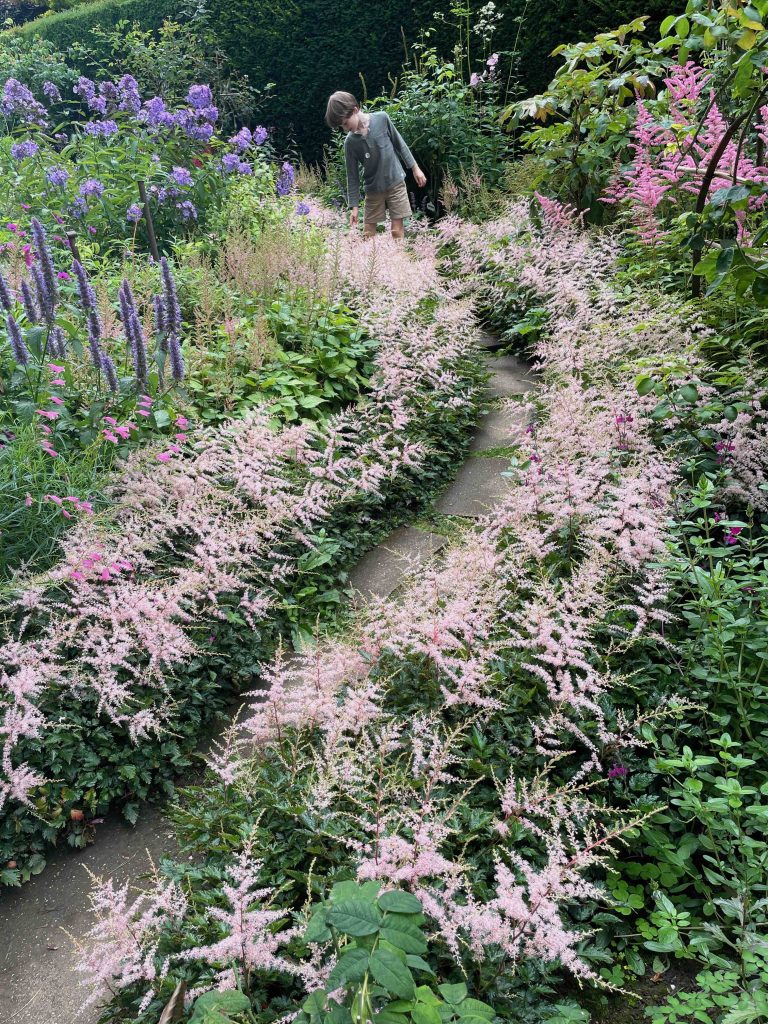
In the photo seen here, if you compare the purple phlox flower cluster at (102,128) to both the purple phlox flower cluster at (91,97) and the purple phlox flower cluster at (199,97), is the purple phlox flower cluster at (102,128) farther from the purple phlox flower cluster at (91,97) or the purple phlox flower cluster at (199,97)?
the purple phlox flower cluster at (199,97)

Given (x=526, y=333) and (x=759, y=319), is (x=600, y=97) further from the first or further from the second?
(x=759, y=319)

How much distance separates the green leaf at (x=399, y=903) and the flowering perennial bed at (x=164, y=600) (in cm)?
125

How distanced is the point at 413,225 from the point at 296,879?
24.0 feet

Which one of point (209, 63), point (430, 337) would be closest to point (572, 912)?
point (430, 337)

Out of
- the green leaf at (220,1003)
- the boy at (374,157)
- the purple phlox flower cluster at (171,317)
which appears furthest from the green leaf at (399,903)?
the boy at (374,157)

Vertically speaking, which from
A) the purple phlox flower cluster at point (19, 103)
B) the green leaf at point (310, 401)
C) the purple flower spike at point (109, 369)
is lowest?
the green leaf at point (310, 401)

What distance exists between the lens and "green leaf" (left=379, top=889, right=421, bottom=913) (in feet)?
4.06

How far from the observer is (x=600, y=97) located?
16.9 feet

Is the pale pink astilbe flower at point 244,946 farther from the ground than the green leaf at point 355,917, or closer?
closer

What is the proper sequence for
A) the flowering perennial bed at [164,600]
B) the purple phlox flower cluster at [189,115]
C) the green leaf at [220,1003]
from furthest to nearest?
1. the purple phlox flower cluster at [189,115]
2. the flowering perennial bed at [164,600]
3. the green leaf at [220,1003]

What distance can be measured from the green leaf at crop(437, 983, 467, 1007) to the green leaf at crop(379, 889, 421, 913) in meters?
0.22

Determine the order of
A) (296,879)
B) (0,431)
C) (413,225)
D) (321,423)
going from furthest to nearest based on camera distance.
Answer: (413,225), (321,423), (0,431), (296,879)

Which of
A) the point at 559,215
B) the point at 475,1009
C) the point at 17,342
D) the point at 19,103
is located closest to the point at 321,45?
the point at 19,103

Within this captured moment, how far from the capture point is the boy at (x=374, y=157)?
6.74 m
